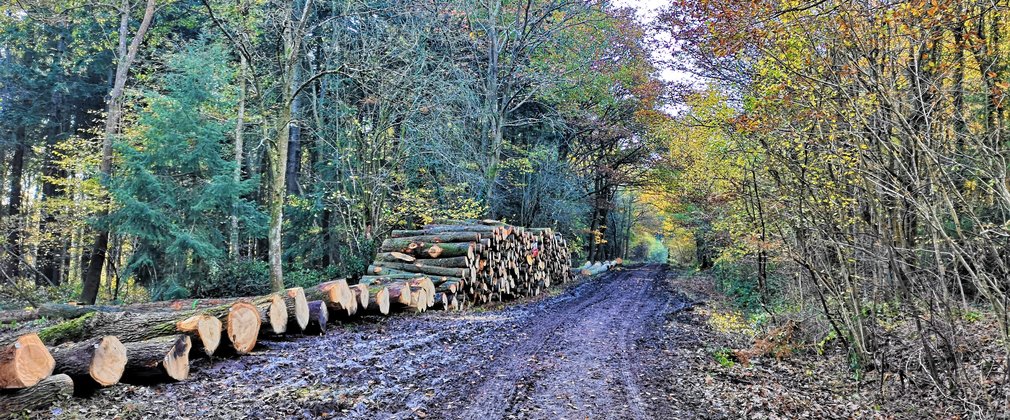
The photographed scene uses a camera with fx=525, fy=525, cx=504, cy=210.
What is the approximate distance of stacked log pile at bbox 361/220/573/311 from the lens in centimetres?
996

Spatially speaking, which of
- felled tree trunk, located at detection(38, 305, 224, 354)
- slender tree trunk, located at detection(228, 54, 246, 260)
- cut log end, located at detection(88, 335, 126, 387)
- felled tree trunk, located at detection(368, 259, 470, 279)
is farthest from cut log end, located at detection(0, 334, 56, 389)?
slender tree trunk, located at detection(228, 54, 246, 260)

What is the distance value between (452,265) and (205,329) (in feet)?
19.2

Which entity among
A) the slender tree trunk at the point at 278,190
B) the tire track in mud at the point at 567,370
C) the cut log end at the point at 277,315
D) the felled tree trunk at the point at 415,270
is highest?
the slender tree trunk at the point at 278,190

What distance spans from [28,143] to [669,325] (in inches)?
892

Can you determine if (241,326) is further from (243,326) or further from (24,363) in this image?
(24,363)

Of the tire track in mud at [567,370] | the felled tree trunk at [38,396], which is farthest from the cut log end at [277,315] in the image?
the tire track in mud at [567,370]

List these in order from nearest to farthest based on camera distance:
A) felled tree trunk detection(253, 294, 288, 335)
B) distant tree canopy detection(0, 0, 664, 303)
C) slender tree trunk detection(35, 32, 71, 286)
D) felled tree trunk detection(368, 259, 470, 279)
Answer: felled tree trunk detection(253, 294, 288, 335)
felled tree trunk detection(368, 259, 470, 279)
distant tree canopy detection(0, 0, 664, 303)
slender tree trunk detection(35, 32, 71, 286)

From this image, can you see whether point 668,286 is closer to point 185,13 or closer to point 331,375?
point 331,375

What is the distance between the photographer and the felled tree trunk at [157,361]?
15.1 feet

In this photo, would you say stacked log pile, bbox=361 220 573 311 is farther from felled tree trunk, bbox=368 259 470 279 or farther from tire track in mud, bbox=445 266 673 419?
tire track in mud, bbox=445 266 673 419

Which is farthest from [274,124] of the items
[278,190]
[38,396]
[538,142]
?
[38,396]

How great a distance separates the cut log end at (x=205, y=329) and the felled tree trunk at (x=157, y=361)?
36 centimetres

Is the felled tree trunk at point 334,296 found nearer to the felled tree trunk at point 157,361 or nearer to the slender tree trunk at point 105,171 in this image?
the felled tree trunk at point 157,361

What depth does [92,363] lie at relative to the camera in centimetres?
429
